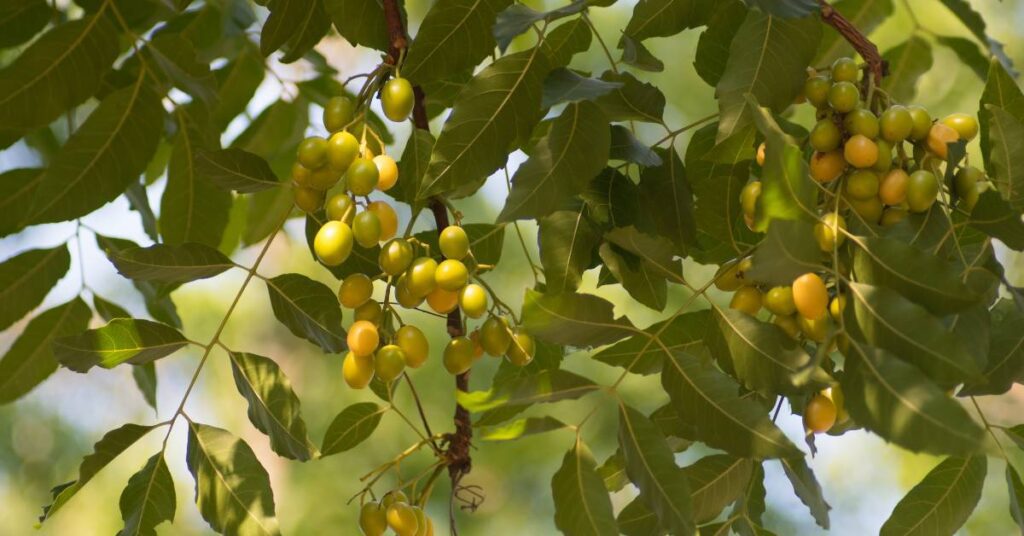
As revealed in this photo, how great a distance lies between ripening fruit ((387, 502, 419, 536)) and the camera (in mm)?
707

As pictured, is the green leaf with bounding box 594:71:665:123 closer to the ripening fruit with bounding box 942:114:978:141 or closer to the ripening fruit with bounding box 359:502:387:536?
the ripening fruit with bounding box 942:114:978:141

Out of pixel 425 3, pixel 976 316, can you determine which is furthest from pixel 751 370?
pixel 425 3

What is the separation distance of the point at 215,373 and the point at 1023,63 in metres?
2.29

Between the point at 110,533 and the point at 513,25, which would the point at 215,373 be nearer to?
the point at 110,533

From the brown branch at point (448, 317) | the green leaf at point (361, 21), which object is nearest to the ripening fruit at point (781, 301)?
the brown branch at point (448, 317)

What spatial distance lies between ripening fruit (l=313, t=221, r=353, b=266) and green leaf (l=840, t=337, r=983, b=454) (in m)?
0.28

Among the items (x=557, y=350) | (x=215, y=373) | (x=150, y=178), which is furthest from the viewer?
(x=215, y=373)

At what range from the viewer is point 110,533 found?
2859 millimetres

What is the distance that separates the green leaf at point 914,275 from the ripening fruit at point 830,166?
8 cm

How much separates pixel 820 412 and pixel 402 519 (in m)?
0.27

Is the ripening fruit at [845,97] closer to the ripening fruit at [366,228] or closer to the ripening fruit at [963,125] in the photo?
the ripening fruit at [963,125]

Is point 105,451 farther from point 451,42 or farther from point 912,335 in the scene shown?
point 912,335

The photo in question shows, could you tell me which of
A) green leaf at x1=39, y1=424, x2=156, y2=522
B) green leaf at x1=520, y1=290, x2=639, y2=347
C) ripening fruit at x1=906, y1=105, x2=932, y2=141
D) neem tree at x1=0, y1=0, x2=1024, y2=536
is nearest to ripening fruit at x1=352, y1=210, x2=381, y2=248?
neem tree at x1=0, y1=0, x2=1024, y2=536

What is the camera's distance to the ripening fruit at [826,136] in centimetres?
64
